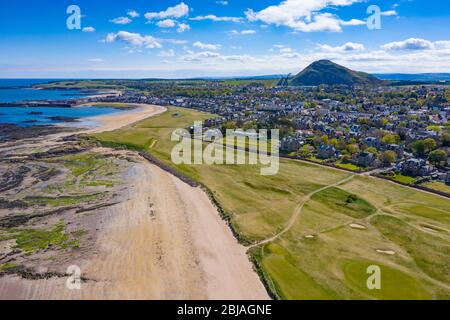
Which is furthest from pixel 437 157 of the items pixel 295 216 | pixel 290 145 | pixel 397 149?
pixel 295 216

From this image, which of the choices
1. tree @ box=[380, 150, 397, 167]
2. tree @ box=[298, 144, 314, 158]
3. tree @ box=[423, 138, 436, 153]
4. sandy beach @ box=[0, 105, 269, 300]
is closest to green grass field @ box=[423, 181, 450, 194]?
tree @ box=[380, 150, 397, 167]

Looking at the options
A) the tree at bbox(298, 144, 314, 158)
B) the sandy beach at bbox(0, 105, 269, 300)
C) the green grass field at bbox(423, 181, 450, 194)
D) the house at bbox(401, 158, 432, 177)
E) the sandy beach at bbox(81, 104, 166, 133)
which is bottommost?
the sandy beach at bbox(0, 105, 269, 300)

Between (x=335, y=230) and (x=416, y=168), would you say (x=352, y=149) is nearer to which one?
(x=416, y=168)

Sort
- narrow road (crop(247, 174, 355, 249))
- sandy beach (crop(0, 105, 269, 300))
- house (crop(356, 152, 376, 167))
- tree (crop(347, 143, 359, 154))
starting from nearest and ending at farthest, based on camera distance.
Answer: sandy beach (crop(0, 105, 269, 300))
narrow road (crop(247, 174, 355, 249))
house (crop(356, 152, 376, 167))
tree (crop(347, 143, 359, 154))

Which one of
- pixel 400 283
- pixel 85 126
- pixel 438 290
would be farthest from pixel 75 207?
pixel 85 126

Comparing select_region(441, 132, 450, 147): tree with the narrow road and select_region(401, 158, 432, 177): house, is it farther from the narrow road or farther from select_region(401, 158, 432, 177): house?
the narrow road

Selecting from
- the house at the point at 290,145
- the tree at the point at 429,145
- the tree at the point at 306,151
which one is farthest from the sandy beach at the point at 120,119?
the tree at the point at 429,145
